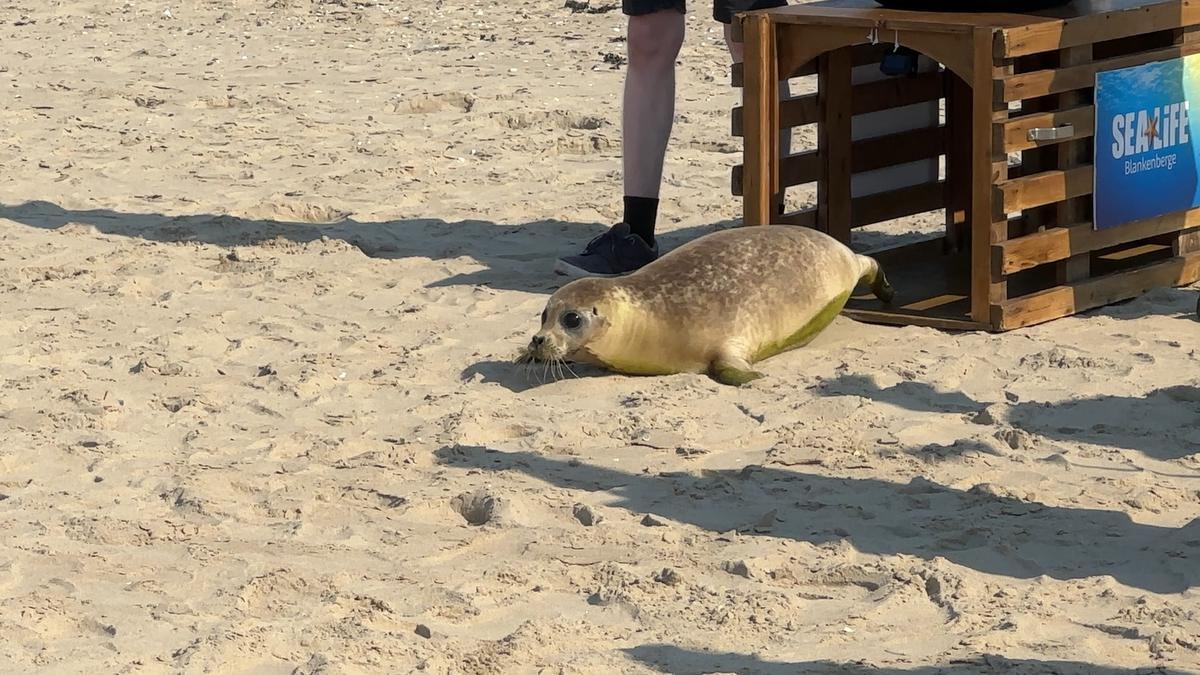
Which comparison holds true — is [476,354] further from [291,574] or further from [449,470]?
[291,574]

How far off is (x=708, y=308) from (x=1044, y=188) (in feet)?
3.84

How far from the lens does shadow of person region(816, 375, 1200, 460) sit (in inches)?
181

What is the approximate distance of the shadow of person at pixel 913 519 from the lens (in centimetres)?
383

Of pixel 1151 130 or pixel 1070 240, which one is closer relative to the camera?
pixel 1070 240

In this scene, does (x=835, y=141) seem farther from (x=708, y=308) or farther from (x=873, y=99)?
(x=708, y=308)

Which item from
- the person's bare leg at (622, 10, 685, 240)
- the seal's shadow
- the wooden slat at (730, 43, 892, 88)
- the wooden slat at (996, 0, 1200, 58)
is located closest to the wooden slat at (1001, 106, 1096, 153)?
the wooden slat at (996, 0, 1200, 58)

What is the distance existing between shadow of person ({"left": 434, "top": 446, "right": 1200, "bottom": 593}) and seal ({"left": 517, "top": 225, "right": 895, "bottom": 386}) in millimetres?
689

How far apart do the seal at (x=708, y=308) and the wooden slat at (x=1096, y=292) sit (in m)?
0.54

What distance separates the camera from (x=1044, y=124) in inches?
220

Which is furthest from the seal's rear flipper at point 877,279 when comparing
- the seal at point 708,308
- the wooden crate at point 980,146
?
the seal at point 708,308

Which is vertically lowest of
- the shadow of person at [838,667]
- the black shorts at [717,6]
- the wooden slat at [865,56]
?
the shadow of person at [838,667]

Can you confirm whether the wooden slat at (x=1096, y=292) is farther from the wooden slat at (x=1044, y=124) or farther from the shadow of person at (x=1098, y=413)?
the shadow of person at (x=1098, y=413)

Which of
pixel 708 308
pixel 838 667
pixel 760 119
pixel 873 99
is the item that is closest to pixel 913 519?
pixel 838 667

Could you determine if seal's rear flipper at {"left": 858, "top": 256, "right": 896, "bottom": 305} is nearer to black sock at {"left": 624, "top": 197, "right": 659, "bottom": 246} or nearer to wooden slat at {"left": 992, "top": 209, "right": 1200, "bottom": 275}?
wooden slat at {"left": 992, "top": 209, "right": 1200, "bottom": 275}
